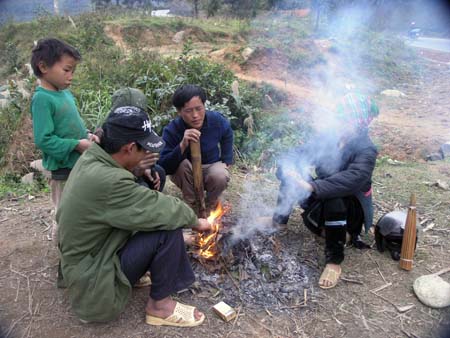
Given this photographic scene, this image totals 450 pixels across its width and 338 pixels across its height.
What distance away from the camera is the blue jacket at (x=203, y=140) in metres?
3.60

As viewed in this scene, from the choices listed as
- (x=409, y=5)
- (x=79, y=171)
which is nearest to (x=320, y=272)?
(x=79, y=171)

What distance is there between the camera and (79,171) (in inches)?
81.2

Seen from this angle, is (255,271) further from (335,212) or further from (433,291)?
(433,291)

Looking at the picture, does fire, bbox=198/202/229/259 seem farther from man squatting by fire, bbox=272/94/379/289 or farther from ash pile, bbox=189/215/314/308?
man squatting by fire, bbox=272/94/379/289

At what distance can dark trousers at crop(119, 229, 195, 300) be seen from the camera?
7.28ft

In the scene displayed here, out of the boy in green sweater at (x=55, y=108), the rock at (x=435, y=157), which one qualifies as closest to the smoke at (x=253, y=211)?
the boy in green sweater at (x=55, y=108)

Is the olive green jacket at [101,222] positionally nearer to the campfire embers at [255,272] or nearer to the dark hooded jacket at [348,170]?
the campfire embers at [255,272]

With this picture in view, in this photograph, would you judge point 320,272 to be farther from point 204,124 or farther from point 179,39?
point 179,39

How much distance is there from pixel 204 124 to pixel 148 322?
1970mm

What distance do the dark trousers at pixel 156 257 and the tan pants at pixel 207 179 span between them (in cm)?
136

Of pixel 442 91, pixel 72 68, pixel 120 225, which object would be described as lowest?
pixel 442 91

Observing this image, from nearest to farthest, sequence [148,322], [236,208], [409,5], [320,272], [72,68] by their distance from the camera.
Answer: [148,322] < [72,68] < [320,272] < [236,208] < [409,5]

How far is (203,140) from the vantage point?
371 centimetres

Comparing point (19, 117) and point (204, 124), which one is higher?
point (204, 124)
